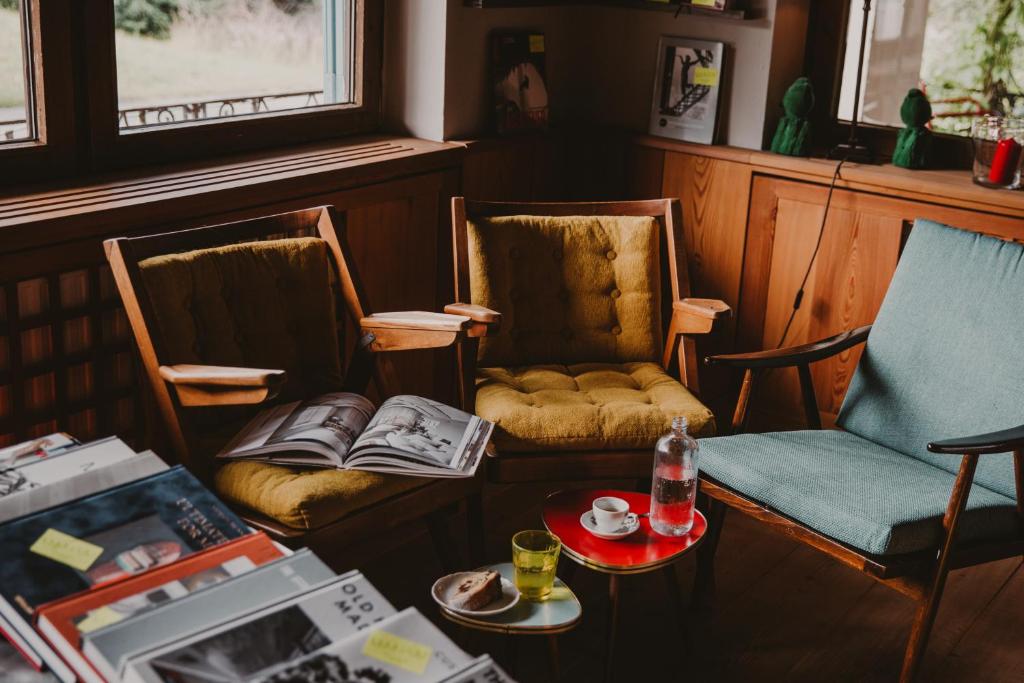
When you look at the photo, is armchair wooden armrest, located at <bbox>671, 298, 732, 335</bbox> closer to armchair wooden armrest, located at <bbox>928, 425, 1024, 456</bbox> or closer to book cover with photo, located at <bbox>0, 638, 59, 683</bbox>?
armchair wooden armrest, located at <bbox>928, 425, 1024, 456</bbox>

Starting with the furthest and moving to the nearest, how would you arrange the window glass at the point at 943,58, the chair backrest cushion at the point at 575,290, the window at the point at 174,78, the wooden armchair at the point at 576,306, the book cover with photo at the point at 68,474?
the window glass at the point at 943,58
the chair backrest cushion at the point at 575,290
the wooden armchair at the point at 576,306
the window at the point at 174,78
the book cover with photo at the point at 68,474

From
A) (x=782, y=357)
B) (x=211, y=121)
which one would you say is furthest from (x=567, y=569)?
(x=211, y=121)

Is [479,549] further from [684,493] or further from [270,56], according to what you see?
[270,56]

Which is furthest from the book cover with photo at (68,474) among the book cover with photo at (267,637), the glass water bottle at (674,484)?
the glass water bottle at (674,484)

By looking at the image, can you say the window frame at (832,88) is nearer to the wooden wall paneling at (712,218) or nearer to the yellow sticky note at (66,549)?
the wooden wall paneling at (712,218)

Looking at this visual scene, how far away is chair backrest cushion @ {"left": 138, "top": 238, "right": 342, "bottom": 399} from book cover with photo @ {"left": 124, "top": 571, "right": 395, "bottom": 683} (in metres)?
0.94

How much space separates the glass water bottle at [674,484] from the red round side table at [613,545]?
22mm

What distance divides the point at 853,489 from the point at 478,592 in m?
0.85

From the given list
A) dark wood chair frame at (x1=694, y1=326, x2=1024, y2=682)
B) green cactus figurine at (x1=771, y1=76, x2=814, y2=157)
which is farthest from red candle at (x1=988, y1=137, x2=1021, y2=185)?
dark wood chair frame at (x1=694, y1=326, x2=1024, y2=682)

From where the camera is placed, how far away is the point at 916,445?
251cm

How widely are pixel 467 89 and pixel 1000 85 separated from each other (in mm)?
1540

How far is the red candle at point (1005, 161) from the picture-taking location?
2959 millimetres

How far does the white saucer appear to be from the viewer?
7.07ft

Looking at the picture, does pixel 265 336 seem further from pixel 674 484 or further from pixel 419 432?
pixel 674 484
